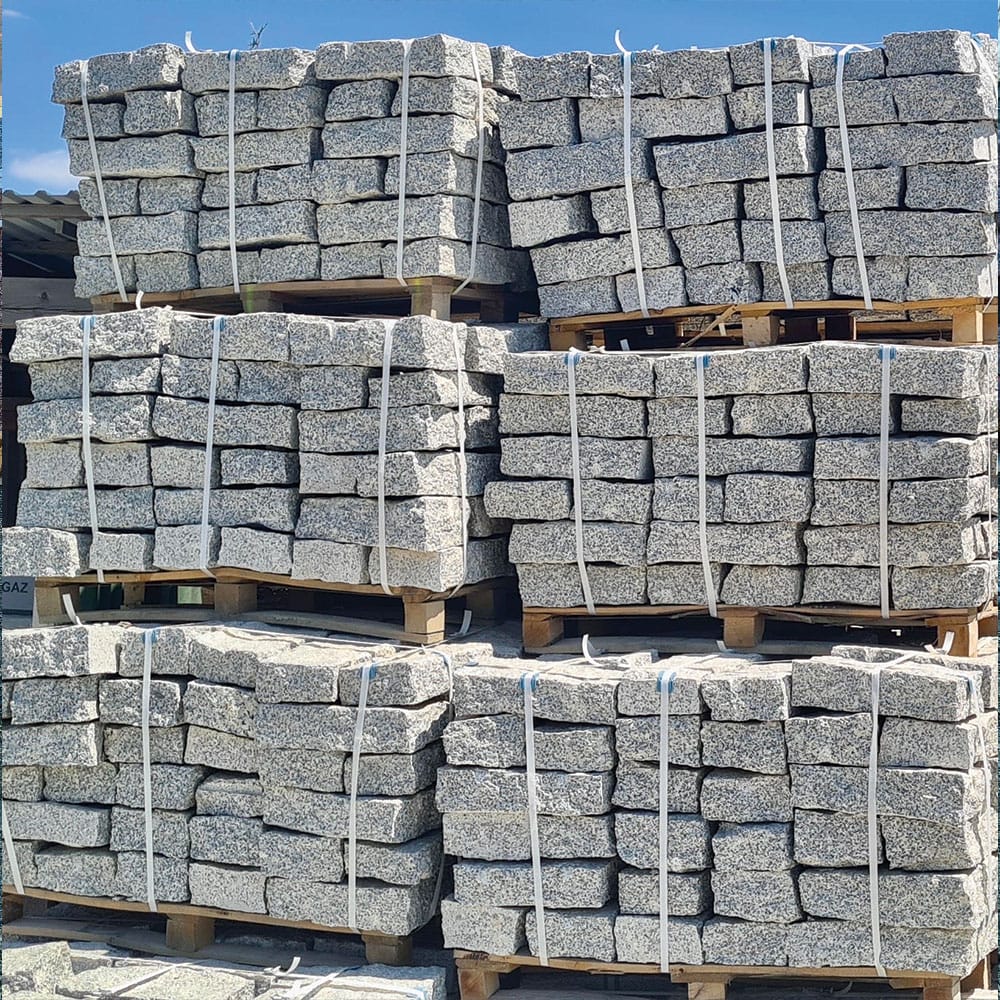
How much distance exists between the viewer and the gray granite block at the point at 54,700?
588cm

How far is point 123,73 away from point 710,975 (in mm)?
4610

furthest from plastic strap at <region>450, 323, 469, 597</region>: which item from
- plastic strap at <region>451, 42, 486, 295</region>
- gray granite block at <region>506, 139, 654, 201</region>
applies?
gray granite block at <region>506, 139, 654, 201</region>

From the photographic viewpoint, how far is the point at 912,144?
571cm

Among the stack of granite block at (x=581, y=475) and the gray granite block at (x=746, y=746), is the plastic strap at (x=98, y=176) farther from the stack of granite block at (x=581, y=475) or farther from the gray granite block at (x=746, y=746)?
the gray granite block at (x=746, y=746)

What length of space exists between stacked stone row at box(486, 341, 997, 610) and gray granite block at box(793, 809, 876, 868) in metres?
0.91

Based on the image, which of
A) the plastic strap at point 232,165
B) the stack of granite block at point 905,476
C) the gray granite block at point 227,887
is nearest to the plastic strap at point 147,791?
the gray granite block at point 227,887

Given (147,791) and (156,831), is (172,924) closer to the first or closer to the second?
(156,831)

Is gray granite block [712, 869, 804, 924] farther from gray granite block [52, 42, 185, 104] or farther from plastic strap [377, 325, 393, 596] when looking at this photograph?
gray granite block [52, 42, 185, 104]

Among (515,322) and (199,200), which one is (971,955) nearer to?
(515,322)

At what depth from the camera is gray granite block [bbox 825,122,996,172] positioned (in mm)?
5668

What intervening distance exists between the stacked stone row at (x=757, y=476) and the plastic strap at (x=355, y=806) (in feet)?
2.78

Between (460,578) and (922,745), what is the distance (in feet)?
6.45

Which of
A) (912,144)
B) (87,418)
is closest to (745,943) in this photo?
(912,144)

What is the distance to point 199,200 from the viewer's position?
658 cm
